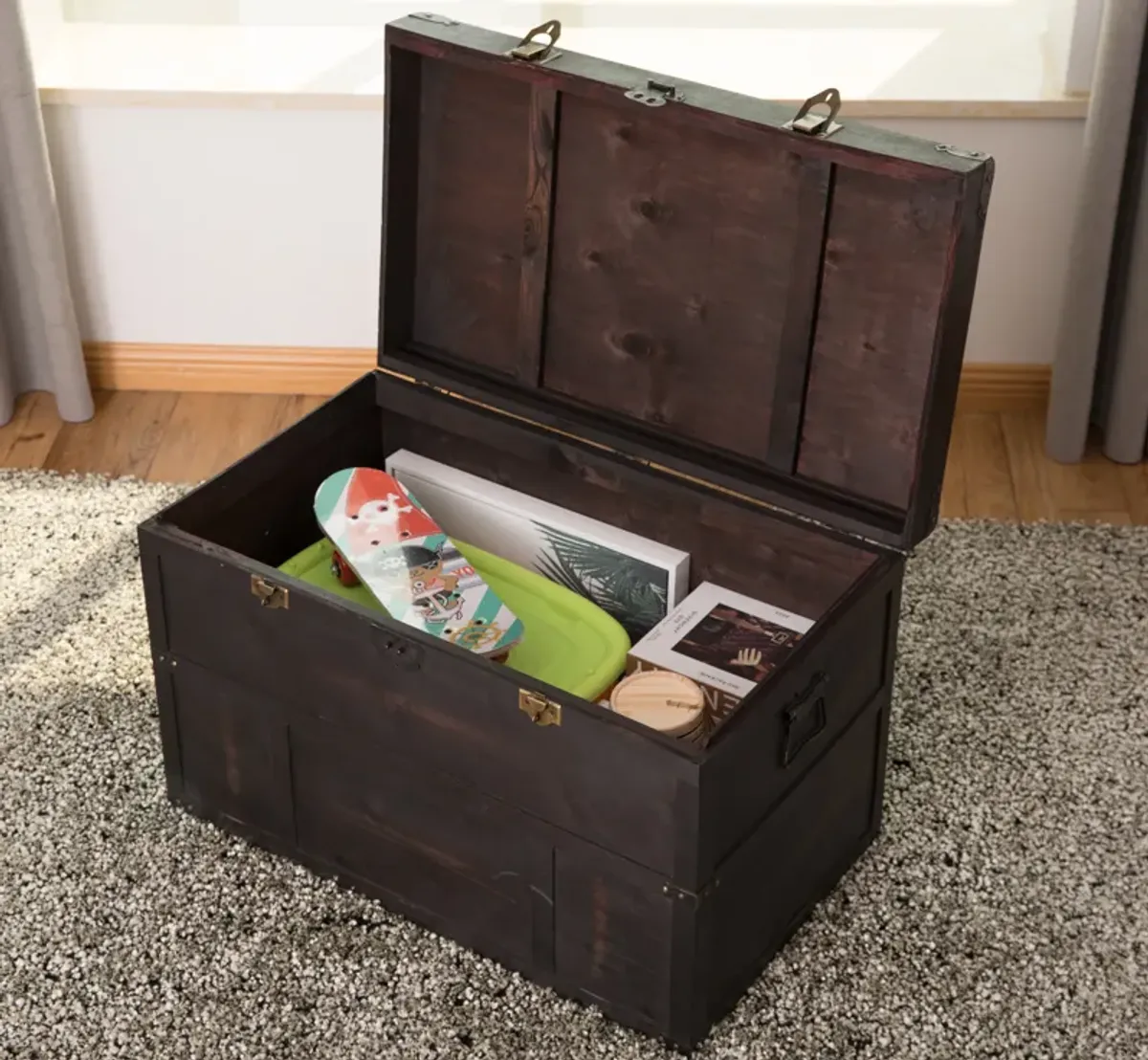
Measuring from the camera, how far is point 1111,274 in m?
2.50

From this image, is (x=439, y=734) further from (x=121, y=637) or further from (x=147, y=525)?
(x=121, y=637)

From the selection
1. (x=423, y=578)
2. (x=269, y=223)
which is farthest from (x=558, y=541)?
A: (x=269, y=223)

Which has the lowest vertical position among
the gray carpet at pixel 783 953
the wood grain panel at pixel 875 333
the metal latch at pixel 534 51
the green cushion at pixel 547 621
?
the gray carpet at pixel 783 953

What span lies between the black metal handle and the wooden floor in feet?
2.96

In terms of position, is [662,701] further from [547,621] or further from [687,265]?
[687,265]

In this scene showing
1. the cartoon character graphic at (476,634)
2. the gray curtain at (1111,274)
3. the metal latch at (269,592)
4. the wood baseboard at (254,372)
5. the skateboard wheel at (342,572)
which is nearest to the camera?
the metal latch at (269,592)

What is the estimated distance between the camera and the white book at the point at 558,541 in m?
1.88

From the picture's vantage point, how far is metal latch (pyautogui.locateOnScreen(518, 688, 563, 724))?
152 centimetres

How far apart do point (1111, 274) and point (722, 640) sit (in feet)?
3.42

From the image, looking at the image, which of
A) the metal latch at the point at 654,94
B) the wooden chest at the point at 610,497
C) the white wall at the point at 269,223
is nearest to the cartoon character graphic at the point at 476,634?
the wooden chest at the point at 610,497

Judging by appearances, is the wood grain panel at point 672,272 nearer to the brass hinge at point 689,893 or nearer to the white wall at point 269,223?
the brass hinge at point 689,893

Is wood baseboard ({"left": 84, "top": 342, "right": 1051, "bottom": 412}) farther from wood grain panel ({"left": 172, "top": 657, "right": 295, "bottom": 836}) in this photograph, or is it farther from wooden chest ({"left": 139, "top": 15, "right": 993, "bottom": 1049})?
wood grain panel ({"left": 172, "top": 657, "right": 295, "bottom": 836})

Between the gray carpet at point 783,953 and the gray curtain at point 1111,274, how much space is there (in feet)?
1.22

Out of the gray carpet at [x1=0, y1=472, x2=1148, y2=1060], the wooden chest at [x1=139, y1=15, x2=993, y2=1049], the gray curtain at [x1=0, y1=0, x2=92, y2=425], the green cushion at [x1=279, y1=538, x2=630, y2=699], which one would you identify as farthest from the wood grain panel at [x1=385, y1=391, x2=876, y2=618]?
the gray curtain at [x1=0, y1=0, x2=92, y2=425]
